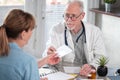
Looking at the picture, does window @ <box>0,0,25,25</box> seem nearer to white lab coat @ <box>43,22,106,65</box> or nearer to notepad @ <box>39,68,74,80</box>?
white lab coat @ <box>43,22,106,65</box>

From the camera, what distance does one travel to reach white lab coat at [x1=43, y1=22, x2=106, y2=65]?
7.89 ft

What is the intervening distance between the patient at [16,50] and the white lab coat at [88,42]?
91cm

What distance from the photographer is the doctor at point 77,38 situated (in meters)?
2.39

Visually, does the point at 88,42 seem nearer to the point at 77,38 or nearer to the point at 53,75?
the point at 77,38

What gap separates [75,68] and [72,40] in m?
0.41

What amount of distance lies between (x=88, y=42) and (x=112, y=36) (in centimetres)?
104

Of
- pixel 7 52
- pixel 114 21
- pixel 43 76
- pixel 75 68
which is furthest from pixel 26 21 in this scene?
pixel 114 21

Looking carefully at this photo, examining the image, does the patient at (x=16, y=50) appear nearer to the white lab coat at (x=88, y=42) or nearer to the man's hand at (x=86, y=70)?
the man's hand at (x=86, y=70)

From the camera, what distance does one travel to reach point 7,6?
3.61 metres

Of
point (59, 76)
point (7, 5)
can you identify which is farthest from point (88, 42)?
point (7, 5)

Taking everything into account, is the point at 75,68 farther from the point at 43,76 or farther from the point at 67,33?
the point at 67,33

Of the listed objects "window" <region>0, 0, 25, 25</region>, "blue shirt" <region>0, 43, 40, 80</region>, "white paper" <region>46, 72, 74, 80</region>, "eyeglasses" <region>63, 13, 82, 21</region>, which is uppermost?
"window" <region>0, 0, 25, 25</region>

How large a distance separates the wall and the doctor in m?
0.83

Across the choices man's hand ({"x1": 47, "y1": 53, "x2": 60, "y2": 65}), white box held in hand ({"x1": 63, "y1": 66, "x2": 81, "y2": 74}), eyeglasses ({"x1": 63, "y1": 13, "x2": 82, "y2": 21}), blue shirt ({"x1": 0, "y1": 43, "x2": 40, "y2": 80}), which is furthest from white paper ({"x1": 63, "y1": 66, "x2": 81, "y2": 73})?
blue shirt ({"x1": 0, "y1": 43, "x2": 40, "y2": 80})
